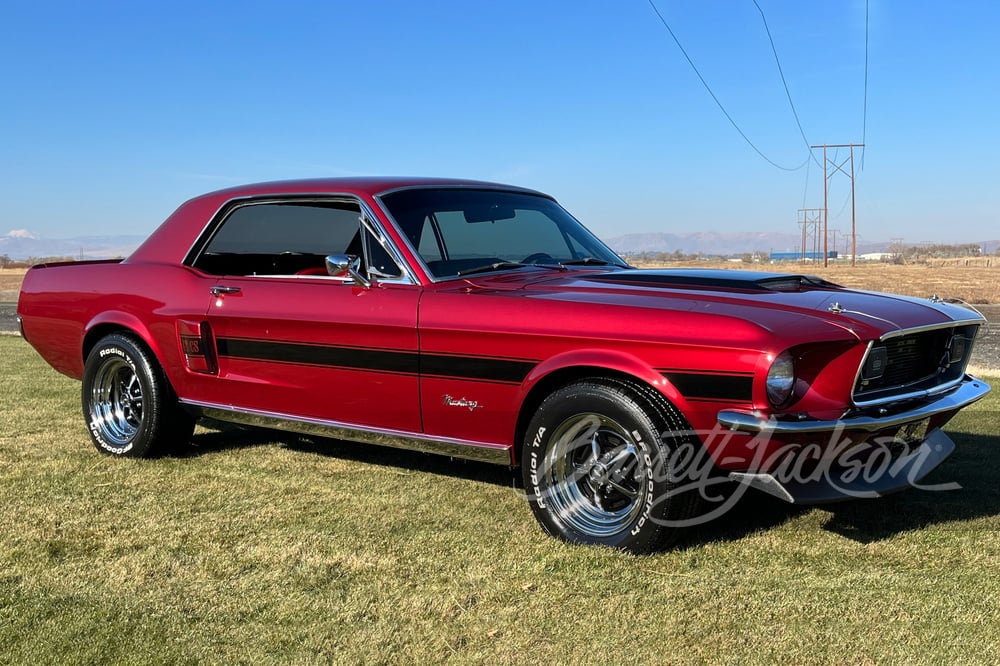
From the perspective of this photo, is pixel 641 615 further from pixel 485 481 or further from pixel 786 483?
pixel 485 481

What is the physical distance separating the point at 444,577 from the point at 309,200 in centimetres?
230

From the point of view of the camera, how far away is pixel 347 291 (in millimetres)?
A: 4266

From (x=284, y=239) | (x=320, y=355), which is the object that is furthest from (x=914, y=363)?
(x=284, y=239)

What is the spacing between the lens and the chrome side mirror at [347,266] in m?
4.09

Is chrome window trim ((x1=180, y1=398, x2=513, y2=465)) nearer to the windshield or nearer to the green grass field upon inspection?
the green grass field

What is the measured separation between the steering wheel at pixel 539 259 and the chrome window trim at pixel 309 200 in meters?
0.71

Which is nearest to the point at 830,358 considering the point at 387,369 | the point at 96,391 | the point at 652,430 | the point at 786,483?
the point at 786,483

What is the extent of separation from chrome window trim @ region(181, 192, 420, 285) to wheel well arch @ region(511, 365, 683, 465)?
0.81m

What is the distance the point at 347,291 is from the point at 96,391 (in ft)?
7.12

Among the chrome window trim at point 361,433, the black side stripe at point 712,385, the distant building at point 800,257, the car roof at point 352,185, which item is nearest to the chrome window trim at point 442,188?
the car roof at point 352,185

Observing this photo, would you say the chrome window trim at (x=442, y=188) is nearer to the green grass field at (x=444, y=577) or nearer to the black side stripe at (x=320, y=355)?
the black side stripe at (x=320, y=355)

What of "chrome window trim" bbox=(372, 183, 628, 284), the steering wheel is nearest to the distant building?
"chrome window trim" bbox=(372, 183, 628, 284)

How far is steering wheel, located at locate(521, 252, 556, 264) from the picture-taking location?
4.63 metres

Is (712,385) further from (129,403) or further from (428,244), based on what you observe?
(129,403)
